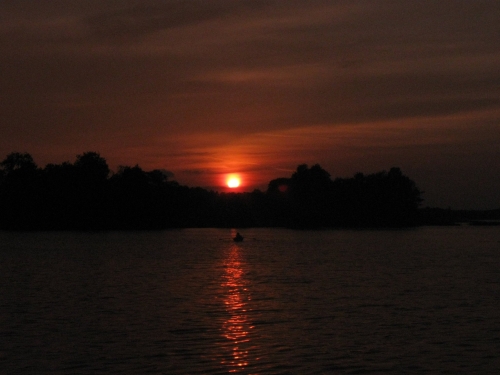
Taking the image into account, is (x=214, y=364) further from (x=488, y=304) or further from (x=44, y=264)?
(x=44, y=264)

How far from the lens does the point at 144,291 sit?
4603 centimetres

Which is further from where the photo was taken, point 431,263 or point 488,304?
point 431,263

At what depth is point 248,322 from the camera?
1293 inches

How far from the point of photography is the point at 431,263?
245ft

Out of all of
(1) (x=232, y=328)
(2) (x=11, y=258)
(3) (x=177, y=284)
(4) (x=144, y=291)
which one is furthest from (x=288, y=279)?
(2) (x=11, y=258)

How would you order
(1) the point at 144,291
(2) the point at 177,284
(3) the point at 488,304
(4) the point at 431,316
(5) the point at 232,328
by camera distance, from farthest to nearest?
(2) the point at 177,284 → (1) the point at 144,291 → (3) the point at 488,304 → (4) the point at 431,316 → (5) the point at 232,328

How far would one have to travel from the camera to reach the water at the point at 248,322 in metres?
24.8

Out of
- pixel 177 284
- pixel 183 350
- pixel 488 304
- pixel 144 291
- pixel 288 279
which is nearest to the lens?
pixel 183 350

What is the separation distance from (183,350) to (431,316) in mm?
14691

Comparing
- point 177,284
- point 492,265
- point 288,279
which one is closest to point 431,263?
point 492,265

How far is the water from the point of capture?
81.3ft

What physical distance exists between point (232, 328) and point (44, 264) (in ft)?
144

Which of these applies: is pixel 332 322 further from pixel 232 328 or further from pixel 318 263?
pixel 318 263

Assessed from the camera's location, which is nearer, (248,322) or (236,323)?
(236,323)
